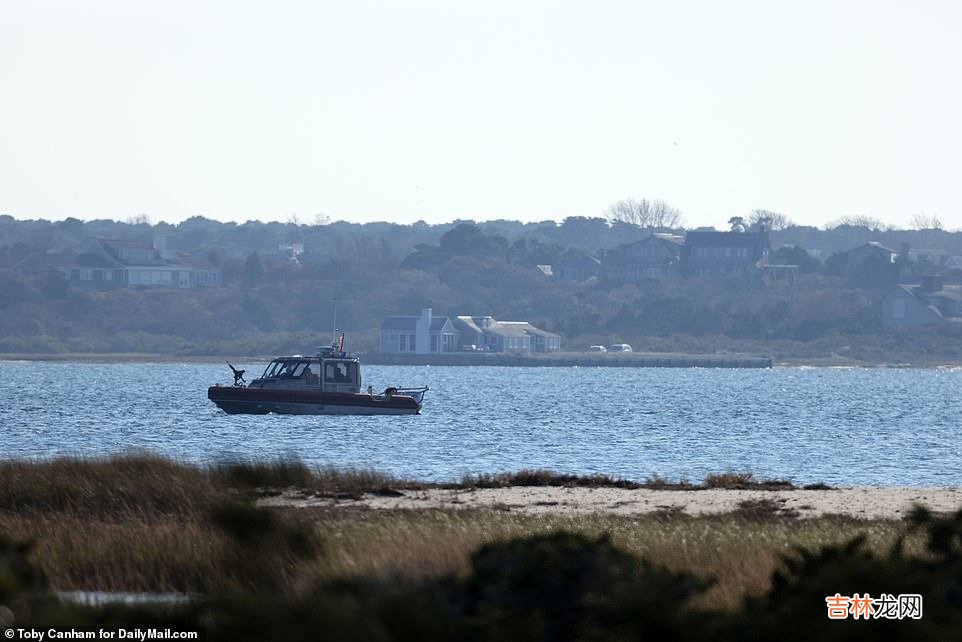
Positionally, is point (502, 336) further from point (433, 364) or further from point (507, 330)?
point (433, 364)

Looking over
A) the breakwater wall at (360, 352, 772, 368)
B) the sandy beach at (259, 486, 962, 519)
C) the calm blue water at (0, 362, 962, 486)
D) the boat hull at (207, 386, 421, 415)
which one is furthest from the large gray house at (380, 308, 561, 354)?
the sandy beach at (259, 486, 962, 519)

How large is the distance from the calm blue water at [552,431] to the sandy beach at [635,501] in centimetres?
516

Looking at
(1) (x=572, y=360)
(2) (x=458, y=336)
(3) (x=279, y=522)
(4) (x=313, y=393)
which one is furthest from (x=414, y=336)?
(3) (x=279, y=522)

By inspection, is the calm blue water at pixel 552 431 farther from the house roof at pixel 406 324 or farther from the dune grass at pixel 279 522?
the house roof at pixel 406 324

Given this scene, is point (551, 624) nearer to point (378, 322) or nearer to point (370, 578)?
point (370, 578)

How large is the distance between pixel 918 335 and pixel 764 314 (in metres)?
17.7

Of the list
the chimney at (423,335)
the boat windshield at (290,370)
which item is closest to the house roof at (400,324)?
the chimney at (423,335)

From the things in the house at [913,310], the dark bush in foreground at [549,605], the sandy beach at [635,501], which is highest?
the house at [913,310]

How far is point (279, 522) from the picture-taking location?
15.8 metres

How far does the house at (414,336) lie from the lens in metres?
173

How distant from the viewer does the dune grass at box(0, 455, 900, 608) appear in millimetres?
15719

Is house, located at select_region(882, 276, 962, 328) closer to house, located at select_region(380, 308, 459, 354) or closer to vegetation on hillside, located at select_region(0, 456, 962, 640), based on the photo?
house, located at select_region(380, 308, 459, 354)

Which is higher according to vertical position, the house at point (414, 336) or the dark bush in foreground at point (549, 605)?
the dark bush in foreground at point (549, 605)

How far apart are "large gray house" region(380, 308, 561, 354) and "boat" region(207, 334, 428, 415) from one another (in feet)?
→ 350
